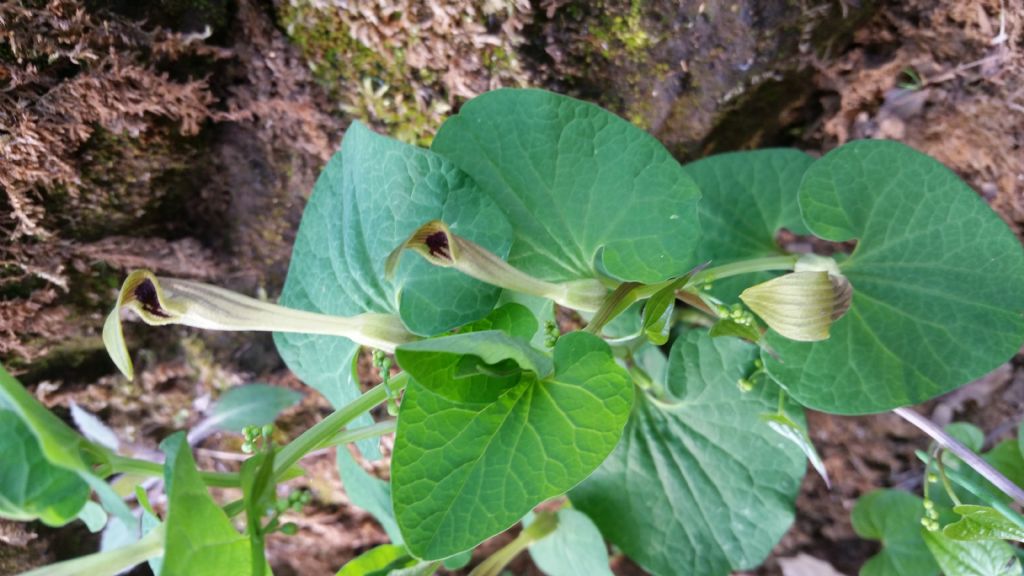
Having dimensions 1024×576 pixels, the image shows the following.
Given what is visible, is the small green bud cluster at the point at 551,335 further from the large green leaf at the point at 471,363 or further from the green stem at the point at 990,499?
the green stem at the point at 990,499

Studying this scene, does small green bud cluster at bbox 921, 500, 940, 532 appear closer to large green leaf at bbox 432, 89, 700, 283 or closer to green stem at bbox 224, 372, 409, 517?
large green leaf at bbox 432, 89, 700, 283

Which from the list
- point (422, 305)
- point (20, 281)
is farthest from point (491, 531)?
point (20, 281)

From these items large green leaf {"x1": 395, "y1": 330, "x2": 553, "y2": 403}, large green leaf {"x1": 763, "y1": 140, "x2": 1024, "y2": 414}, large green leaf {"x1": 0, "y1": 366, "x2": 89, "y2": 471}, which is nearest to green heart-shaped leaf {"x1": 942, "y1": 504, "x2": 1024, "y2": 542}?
large green leaf {"x1": 763, "y1": 140, "x2": 1024, "y2": 414}

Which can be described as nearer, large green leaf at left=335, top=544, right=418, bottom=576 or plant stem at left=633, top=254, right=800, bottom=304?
plant stem at left=633, top=254, right=800, bottom=304

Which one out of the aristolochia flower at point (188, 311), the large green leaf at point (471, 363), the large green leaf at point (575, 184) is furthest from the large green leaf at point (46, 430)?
the large green leaf at point (575, 184)

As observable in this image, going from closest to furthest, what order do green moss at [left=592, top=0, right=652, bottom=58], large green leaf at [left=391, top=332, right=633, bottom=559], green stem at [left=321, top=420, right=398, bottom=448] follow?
large green leaf at [left=391, top=332, right=633, bottom=559]
green stem at [left=321, top=420, right=398, bottom=448]
green moss at [left=592, top=0, right=652, bottom=58]

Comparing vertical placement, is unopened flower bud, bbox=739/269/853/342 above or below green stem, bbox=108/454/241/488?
above
